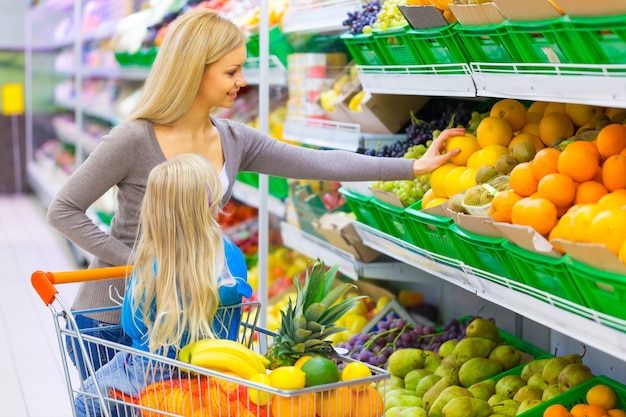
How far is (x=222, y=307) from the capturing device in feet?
7.34

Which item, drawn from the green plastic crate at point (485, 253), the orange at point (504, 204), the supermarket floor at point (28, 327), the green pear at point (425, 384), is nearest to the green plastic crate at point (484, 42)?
the orange at point (504, 204)

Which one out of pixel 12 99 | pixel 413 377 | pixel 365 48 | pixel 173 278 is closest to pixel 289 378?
pixel 173 278

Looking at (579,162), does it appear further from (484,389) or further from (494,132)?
(484,389)

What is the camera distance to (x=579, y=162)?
2.10m

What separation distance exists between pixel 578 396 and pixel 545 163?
2.53ft

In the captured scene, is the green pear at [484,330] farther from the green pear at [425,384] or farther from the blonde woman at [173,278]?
the blonde woman at [173,278]

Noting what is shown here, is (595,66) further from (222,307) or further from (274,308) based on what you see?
(274,308)

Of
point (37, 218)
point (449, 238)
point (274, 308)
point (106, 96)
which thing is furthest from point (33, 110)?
point (449, 238)

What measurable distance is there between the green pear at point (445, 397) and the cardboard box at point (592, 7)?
131 centimetres

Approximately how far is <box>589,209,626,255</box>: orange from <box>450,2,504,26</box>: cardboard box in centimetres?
64

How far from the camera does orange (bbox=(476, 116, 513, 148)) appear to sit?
8.77 ft

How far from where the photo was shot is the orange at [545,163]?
2.17m

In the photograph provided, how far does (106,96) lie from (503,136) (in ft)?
20.1

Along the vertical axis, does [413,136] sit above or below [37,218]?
above
